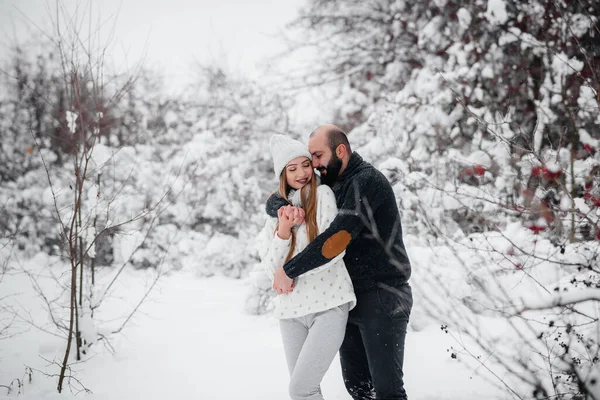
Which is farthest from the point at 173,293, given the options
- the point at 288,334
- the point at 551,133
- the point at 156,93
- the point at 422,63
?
the point at 156,93

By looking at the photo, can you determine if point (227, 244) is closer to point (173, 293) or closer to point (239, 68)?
point (173, 293)

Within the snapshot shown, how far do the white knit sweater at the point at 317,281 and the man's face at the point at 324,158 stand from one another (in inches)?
6.1

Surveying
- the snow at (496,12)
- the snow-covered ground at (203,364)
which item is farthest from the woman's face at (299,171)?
the snow at (496,12)

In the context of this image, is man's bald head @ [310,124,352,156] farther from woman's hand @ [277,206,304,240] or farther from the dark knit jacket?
woman's hand @ [277,206,304,240]

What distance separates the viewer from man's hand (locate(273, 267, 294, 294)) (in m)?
1.98

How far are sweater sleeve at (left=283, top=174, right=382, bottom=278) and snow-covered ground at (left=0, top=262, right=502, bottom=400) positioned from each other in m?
1.45

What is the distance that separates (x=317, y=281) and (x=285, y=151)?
71 cm

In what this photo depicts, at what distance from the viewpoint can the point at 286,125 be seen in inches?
343

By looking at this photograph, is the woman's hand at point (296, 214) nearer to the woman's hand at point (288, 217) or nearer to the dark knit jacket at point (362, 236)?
the woman's hand at point (288, 217)

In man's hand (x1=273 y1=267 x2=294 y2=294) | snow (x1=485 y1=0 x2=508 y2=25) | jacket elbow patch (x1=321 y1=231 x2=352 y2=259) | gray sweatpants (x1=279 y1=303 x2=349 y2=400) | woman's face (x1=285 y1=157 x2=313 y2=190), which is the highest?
snow (x1=485 y1=0 x2=508 y2=25)

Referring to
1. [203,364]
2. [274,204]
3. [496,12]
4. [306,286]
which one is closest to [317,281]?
[306,286]

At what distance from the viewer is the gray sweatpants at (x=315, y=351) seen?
6.30 ft

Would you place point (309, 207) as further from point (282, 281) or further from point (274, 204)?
point (282, 281)

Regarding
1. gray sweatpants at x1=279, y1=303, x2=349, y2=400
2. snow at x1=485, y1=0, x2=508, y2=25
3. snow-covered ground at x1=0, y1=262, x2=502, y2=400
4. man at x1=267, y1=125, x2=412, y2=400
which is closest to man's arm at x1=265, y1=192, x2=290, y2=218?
man at x1=267, y1=125, x2=412, y2=400
